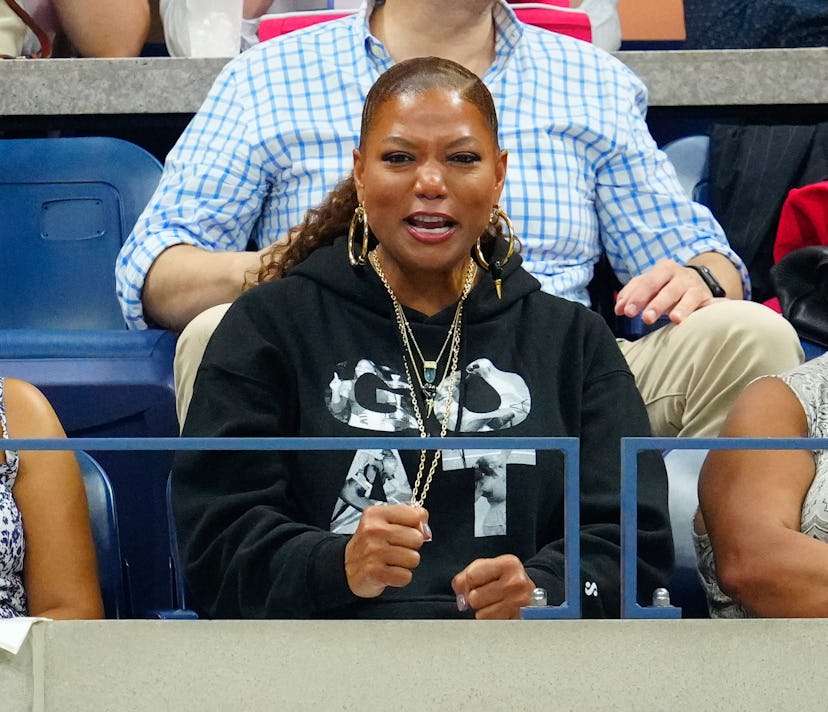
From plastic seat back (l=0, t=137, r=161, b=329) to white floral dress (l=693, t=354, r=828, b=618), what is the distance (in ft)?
3.14

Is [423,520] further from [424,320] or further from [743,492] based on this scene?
[424,320]

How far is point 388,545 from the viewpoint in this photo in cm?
108

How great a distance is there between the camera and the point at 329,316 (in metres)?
1.45

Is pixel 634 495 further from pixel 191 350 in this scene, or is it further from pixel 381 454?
pixel 191 350

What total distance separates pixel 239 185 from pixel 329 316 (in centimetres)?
49

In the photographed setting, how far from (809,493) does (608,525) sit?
27 centimetres

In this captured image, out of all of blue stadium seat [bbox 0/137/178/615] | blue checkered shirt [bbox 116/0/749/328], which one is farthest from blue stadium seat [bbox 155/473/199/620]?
blue stadium seat [bbox 0/137/178/615]

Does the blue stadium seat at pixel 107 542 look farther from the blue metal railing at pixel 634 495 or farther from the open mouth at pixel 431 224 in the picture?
the blue metal railing at pixel 634 495

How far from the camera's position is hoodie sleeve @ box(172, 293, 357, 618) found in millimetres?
1159

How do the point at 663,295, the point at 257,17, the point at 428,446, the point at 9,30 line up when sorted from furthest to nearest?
the point at 257,17
the point at 9,30
the point at 663,295
the point at 428,446

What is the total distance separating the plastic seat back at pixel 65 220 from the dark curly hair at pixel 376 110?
497mm

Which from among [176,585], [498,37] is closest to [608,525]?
[176,585]

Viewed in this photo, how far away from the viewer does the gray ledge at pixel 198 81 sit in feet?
6.87

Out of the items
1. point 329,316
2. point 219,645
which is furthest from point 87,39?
point 219,645
